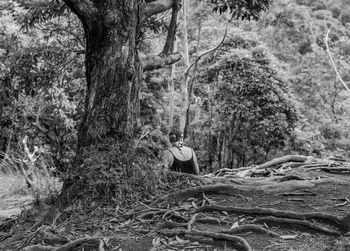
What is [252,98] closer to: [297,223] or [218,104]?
[218,104]

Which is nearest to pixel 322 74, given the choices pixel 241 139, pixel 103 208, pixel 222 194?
pixel 241 139

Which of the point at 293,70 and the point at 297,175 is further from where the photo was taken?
the point at 293,70

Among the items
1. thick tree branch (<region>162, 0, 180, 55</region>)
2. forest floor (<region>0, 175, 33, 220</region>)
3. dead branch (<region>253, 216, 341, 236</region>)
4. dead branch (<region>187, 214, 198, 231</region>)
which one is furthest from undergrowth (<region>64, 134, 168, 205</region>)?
forest floor (<region>0, 175, 33, 220</region>)

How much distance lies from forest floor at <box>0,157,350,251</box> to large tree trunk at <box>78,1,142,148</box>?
3.52ft

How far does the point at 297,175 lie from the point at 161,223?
309 cm

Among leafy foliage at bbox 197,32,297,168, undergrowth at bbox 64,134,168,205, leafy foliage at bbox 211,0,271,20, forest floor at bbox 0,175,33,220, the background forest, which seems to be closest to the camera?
undergrowth at bbox 64,134,168,205

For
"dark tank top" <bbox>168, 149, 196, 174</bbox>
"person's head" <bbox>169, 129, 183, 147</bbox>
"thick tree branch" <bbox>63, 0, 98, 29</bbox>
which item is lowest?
"dark tank top" <bbox>168, 149, 196, 174</bbox>

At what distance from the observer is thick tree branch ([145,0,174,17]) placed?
6.18m

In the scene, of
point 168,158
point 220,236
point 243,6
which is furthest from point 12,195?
point 220,236

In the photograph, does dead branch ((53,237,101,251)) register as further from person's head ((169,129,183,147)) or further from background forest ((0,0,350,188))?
background forest ((0,0,350,188))

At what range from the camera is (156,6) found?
6340mm

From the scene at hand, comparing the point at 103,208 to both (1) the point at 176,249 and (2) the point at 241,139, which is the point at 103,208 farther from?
(2) the point at 241,139

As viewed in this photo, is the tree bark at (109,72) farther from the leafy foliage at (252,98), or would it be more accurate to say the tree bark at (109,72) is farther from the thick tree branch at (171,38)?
the leafy foliage at (252,98)

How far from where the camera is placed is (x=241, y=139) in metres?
14.8
